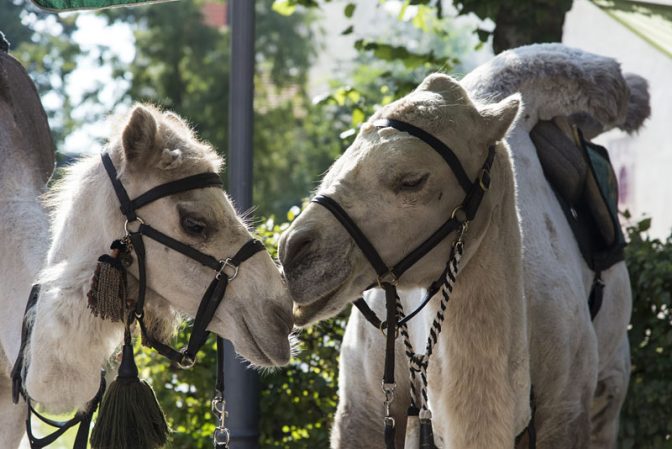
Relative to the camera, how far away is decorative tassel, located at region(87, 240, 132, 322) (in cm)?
399

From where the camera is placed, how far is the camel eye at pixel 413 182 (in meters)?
3.97

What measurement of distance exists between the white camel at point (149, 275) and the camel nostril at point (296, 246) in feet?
0.66

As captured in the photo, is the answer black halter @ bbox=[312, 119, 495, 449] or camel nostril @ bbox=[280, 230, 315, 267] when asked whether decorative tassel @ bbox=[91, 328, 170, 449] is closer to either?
camel nostril @ bbox=[280, 230, 315, 267]

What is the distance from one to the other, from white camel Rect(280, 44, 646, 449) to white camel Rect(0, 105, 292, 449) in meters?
0.19

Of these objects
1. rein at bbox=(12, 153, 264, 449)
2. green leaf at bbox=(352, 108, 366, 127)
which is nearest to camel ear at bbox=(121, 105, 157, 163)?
rein at bbox=(12, 153, 264, 449)

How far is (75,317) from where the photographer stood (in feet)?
13.3

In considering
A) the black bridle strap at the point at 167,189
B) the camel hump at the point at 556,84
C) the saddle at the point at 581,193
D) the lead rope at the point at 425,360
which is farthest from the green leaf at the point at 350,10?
the lead rope at the point at 425,360

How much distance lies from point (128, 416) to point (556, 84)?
8.89ft

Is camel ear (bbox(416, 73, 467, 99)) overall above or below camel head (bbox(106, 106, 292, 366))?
above

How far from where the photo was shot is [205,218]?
408cm

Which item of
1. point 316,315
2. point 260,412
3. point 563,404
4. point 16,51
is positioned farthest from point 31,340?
point 16,51

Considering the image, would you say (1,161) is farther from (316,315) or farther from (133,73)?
(133,73)

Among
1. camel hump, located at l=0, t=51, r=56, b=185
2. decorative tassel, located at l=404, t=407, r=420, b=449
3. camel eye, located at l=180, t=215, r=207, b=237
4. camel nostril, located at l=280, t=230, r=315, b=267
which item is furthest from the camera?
camel hump, located at l=0, t=51, r=56, b=185

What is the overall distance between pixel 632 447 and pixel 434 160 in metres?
3.76
